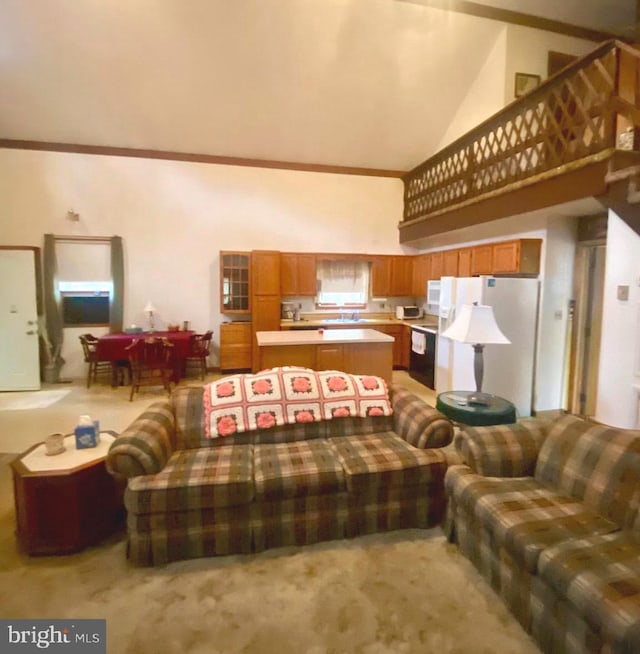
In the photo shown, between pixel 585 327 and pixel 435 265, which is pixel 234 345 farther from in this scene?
pixel 585 327

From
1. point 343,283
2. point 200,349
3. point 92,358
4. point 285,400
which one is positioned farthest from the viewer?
point 343,283

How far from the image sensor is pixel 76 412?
15.5 feet

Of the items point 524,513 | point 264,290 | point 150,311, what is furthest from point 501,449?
point 150,311

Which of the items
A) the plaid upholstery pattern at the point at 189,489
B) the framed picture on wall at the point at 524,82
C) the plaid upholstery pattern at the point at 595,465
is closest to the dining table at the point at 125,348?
the plaid upholstery pattern at the point at 189,489

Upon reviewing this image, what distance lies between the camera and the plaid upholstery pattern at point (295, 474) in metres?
2.20

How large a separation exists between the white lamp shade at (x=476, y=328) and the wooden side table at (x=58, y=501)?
8.32 feet

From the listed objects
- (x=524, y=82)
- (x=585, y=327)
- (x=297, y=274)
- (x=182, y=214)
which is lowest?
(x=585, y=327)

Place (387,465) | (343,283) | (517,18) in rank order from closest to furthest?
(387,465) → (517,18) → (343,283)

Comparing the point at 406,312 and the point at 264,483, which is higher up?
Result: the point at 406,312

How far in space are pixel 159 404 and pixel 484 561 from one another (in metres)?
2.18

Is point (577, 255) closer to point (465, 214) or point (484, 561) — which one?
point (465, 214)

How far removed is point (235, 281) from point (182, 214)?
1377 millimetres

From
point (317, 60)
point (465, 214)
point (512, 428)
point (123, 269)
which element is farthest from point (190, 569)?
point (317, 60)

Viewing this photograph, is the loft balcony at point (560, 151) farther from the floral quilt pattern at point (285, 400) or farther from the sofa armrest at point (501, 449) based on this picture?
the floral quilt pattern at point (285, 400)
